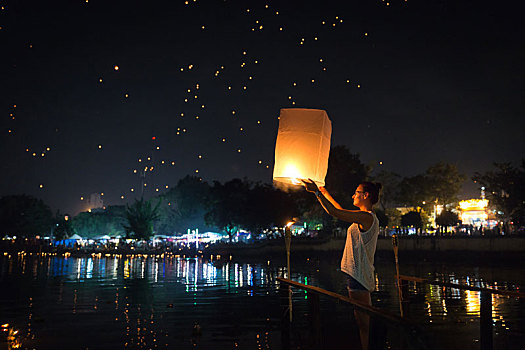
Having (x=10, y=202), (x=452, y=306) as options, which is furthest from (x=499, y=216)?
(x=10, y=202)

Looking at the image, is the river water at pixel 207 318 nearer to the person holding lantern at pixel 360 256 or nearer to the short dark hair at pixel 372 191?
the person holding lantern at pixel 360 256

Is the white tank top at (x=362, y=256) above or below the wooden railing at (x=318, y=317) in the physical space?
above

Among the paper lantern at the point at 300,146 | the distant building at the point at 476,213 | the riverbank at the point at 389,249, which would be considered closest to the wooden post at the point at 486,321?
the paper lantern at the point at 300,146

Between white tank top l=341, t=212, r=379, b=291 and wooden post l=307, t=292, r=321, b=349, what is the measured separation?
79cm

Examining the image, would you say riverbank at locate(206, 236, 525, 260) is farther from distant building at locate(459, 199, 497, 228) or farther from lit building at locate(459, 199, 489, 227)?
lit building at locate(459, 199, 489, 227)

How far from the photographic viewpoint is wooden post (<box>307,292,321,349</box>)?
20.2 ft

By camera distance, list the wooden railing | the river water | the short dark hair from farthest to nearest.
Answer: the river water, the short dark hair, the wooden railing

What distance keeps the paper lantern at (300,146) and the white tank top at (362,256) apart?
78 cm

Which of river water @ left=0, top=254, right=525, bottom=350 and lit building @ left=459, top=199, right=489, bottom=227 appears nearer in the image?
river water @ left=0, top=254, right=525, bottom=350

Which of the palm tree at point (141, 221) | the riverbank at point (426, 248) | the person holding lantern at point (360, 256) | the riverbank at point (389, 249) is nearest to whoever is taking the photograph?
the person holding lantern at point (360, 256)

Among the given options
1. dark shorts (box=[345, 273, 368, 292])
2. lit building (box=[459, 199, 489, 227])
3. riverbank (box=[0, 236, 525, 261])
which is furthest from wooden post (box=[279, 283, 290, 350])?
lit building (box=[459, 199, 489, 227])

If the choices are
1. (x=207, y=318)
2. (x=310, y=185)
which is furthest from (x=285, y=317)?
(x=207, y=318)

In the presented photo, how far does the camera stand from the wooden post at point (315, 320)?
20.2ft

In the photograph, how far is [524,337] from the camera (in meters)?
9.57
